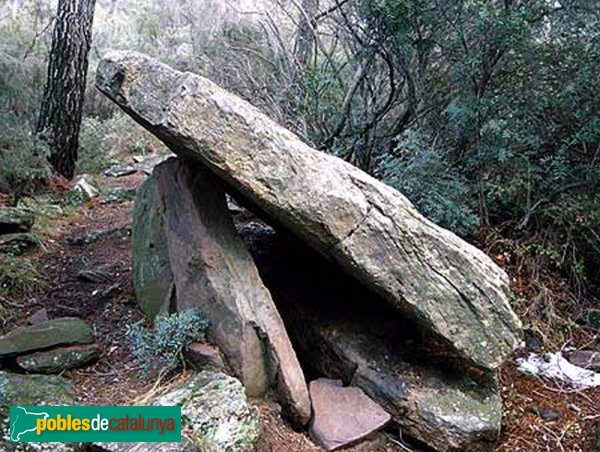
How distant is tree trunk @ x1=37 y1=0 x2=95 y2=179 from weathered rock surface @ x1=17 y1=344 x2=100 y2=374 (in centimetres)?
314

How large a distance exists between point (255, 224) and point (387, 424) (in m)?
1.92

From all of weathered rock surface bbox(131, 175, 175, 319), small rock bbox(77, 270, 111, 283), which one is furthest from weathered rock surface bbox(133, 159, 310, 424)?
small rock bbox(77, 270, 111, 283)

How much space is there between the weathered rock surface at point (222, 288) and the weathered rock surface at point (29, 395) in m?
0.65

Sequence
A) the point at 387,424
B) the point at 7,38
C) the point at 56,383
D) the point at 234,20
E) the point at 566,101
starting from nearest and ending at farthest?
the point at 56,383 → the point at 387,424 → the point at 566,101 → the point at 7,38 → the point at 234,20

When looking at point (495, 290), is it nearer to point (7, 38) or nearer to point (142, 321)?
point (142, 321)

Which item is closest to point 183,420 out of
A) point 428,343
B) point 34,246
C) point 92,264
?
point 428,343

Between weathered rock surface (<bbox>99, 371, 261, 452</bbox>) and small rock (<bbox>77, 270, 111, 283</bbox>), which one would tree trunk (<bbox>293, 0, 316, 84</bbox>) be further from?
weathered rock surface (<bbox>99, 371, 261, 452</bbox>)

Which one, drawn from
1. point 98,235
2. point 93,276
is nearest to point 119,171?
point 98,235

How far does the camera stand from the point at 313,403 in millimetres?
2664

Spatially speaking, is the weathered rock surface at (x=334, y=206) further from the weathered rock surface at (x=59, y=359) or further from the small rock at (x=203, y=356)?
the weathered rock surface at (x=59, y=359)

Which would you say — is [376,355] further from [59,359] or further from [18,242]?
[18,242]

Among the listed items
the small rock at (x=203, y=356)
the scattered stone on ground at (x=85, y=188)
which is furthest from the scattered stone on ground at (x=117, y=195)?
the small rock at (x=203, y=356)

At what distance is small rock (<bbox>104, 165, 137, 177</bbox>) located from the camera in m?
6.57

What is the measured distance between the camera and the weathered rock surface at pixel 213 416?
84.6 inches
